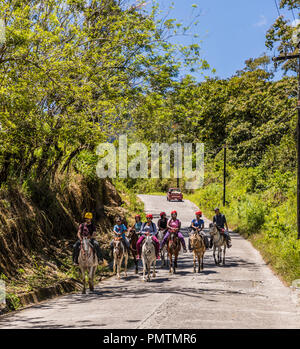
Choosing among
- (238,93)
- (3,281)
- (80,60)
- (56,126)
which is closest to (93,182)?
(56,126)

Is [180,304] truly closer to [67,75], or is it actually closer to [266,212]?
[67,75]

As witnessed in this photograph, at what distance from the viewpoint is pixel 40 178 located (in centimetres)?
2109

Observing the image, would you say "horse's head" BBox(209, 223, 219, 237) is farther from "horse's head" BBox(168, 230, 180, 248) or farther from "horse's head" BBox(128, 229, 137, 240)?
"horse's head" BBox(128, 229, 137, 240)

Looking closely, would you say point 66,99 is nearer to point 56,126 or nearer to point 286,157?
point 56,126

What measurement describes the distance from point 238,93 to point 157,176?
19.4 meters

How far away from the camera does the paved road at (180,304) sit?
1003cm

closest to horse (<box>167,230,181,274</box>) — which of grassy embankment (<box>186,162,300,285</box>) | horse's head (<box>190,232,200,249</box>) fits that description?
horse's head (<box>190,232,200,249</box>)

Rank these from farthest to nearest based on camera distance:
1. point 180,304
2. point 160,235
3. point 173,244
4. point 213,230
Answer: point 213,230 → point 160,235 → point 173,244 → point 180,304

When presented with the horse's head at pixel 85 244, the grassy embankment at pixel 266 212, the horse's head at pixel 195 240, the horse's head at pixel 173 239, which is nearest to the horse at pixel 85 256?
the horse's head at pixel 85 244

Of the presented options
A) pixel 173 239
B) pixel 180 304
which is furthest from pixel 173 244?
pixel 180 304

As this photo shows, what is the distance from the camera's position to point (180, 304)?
1211cm

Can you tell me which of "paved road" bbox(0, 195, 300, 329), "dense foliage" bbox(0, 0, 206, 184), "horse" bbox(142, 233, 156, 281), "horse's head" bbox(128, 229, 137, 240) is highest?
"dense foliage" bbox(0, 0, 206, 184)

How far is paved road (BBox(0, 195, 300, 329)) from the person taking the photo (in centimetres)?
1003

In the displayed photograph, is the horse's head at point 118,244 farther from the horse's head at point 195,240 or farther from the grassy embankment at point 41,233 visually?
the horse's head at point 195,240
